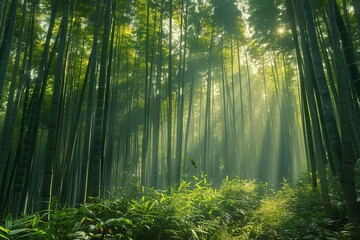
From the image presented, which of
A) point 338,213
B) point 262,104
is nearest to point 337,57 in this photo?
point 338,213

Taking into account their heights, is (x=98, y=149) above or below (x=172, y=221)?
above

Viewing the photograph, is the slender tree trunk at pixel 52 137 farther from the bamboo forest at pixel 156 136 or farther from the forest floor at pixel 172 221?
the forest floor at pixel 172 221

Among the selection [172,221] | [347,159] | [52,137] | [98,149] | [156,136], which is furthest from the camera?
[156,136]

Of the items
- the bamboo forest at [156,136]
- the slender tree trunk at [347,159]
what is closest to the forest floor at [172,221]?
the bamboo forest at [156,136]

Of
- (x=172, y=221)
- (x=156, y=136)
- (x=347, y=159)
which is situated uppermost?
(x=156, y=136)

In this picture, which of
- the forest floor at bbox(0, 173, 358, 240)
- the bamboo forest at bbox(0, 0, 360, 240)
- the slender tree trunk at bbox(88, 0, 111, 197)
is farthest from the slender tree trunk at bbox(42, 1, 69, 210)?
the slender tree trunk at bbox(88, 0, 111, 197)

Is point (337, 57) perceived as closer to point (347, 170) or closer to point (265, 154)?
point (347, 170)

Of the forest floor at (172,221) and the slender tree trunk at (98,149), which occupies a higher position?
the slender tree trunk at (98,149)

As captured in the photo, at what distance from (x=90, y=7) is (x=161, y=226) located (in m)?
5.05

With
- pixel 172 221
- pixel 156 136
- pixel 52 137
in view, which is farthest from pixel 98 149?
pixel 156 136

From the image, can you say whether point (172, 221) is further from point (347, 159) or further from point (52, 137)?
point (347, 159)

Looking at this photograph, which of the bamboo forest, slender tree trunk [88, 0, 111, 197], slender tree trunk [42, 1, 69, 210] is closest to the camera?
the bamboo forest

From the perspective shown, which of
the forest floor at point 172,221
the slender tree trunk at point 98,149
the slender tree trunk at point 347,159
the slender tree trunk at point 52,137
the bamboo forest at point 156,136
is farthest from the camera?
the slender tree trunk at point 98,149

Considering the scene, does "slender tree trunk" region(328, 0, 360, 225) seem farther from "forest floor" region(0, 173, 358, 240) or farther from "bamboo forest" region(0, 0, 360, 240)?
"forest floor" region(0, 173, 358, 240)
